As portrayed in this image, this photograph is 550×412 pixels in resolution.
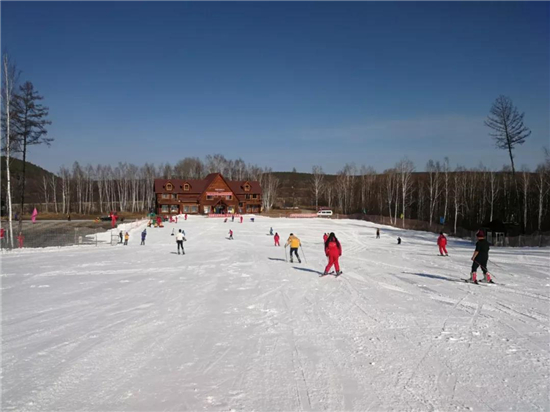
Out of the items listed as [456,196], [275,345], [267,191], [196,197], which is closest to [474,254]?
[275,345]

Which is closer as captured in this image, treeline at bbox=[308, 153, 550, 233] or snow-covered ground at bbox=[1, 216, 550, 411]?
snow-covered ground at bbox=[1, 216, 550, 411]

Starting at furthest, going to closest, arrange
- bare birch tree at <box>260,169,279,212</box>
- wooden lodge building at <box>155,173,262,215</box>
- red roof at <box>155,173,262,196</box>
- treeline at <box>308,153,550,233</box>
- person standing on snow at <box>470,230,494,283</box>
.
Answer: bare birch tree at <box>260,169,279,212</box>
red roof at <box>155,173,262,196</box>
wooden lodge building at <box>155,173,262,215</box>
treeline at <box>308,153,550,233</box>
person standing on snow at <box>470,230,494,283</box>

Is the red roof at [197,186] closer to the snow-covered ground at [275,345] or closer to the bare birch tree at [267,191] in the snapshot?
the bare birch tree at [267,191]

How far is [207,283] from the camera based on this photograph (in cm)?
1184

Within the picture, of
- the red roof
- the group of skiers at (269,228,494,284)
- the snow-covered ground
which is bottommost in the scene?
the snow-covered ground

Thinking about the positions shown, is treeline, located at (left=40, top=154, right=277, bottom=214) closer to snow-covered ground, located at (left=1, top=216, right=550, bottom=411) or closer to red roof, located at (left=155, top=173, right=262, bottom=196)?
red roof, located at (left=155, top=173, right=262, bottom=196)

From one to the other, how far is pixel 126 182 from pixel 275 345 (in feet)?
286

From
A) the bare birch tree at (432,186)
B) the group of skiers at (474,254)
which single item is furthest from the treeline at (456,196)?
the group of skiers at (474,254)

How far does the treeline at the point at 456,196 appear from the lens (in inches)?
2074

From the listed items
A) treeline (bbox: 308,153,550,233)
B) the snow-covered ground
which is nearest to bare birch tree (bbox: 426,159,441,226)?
treeline (bbox: 308,153,550,233)

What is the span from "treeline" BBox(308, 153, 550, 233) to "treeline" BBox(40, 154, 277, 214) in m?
22.7

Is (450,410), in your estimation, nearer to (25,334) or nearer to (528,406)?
(528,406)

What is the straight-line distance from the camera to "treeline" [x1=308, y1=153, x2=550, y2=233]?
52.7 metres

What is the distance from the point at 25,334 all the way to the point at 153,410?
4.04 m
